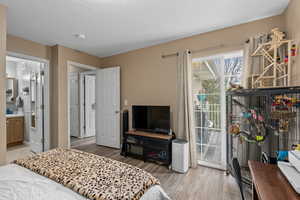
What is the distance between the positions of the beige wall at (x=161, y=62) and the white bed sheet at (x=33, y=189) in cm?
206

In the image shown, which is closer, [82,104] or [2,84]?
[2,84]

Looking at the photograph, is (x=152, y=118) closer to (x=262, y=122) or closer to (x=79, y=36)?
(x=262, y=122)

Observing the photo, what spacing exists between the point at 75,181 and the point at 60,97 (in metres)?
2.72

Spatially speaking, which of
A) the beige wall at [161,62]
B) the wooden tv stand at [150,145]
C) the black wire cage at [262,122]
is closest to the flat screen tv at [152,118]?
the wooden tv stand at [150,145]

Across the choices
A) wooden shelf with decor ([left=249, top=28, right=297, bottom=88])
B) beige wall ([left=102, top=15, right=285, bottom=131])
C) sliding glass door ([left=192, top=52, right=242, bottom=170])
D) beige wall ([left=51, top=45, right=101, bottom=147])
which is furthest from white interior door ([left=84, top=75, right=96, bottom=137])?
wooden shelf with decor ([left=249, top=28, right=297, bottom=88])

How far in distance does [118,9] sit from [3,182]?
7.41 ft

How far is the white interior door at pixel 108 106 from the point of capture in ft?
12.5

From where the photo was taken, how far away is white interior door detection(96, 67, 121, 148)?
12.5ft

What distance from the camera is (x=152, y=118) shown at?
3.07 metres

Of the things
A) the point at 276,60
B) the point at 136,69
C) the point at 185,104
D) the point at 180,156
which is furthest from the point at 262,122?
the point at 136,69

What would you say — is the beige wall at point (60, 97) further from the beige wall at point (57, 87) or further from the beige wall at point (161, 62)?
the beige wall at point (161, 62)

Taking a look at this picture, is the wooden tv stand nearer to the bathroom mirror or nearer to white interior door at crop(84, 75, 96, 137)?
white interior door at crop(84, 75, 96, 137)

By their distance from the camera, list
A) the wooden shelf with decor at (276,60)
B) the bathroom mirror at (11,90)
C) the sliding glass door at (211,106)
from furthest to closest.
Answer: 1. the bathroom mirror at (11,90)
2. the sliding glass door at (211,106)
3. the wooden shelf with decor at (276,60)

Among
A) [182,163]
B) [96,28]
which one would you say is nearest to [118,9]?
[96,28]
